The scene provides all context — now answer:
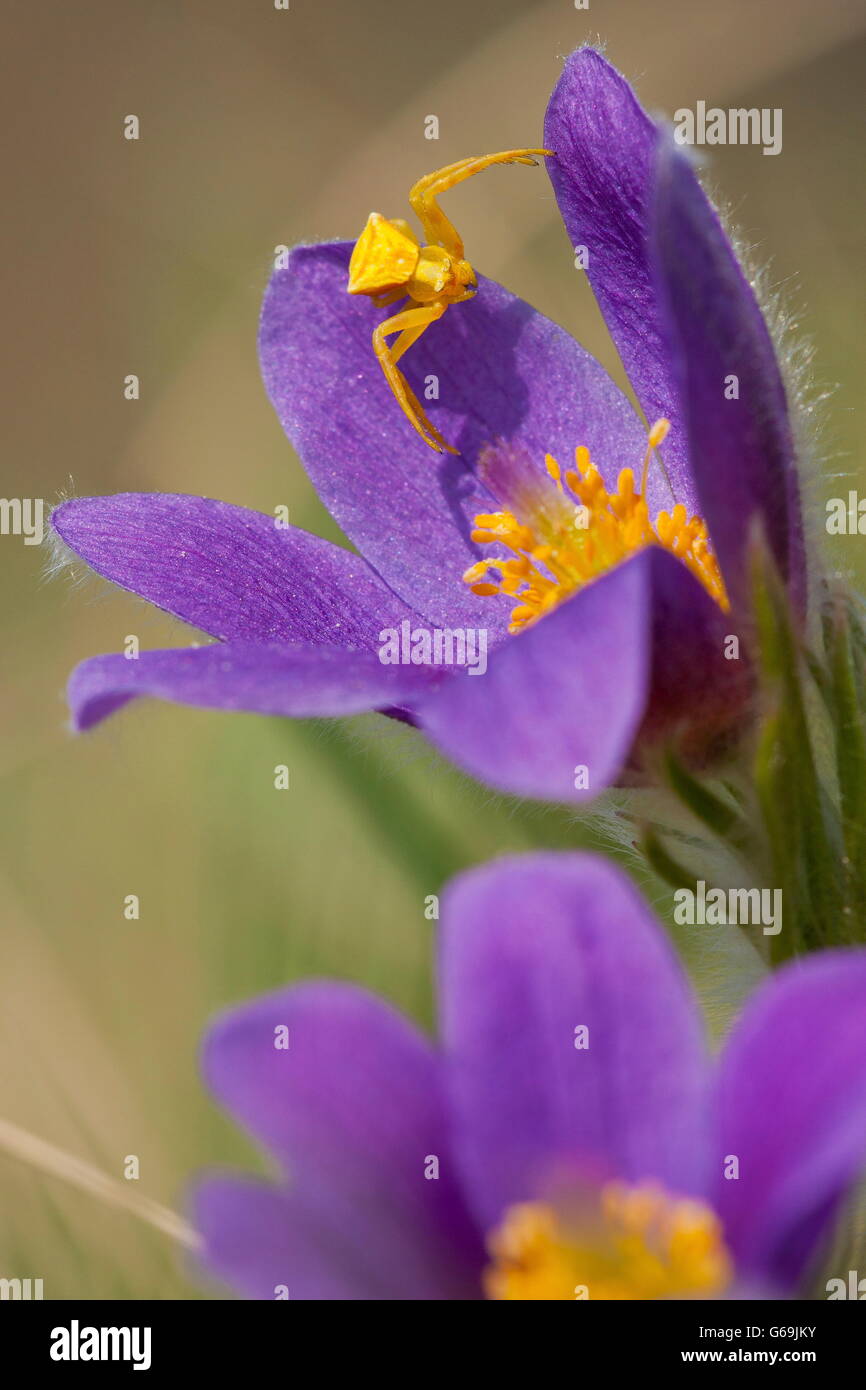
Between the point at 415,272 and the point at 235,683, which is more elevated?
the point at 415,272

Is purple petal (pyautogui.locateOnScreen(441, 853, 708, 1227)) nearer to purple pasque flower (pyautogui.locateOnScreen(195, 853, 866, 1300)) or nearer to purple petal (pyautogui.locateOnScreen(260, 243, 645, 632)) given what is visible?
purple pasque flower (pyautogui.locateOnScreen(195, 853, 866, 1300))

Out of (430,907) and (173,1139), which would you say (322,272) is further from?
(173,1139)

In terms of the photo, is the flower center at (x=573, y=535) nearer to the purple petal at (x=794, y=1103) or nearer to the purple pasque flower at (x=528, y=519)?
the purple pasque flower at (x=528, y=519)

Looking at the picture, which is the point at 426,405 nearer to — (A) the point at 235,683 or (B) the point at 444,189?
(B) the point at 444,189

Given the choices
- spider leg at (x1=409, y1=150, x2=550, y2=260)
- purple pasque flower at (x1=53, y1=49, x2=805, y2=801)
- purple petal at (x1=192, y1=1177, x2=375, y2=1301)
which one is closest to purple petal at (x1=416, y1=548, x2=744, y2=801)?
purple pasque flower at (x1=53, y1=49, x2=805, y2=801)

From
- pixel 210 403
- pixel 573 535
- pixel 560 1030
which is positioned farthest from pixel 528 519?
pixel 210 403

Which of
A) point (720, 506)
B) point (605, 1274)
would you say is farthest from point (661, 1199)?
point (720, 506)

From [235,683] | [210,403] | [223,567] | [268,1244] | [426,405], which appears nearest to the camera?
[268,1244]
